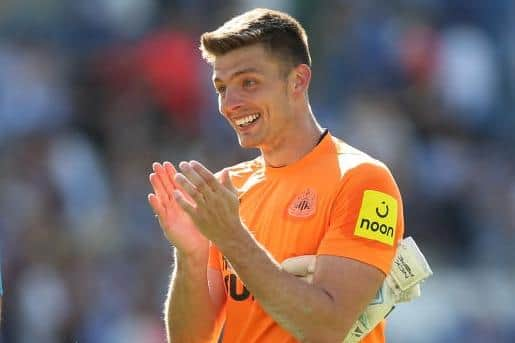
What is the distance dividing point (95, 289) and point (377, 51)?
3.71m

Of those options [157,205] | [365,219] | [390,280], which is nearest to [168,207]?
[157,205]

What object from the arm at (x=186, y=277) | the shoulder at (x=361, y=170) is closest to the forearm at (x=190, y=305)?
A: the arm at (x=186, y=277)

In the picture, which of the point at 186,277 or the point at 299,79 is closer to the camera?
the point at 186,277

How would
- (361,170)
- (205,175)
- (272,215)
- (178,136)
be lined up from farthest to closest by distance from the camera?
(178,136)
(272,215)
(361,170)
(205,175)

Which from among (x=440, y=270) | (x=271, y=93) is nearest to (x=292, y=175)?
(x=271, y=93)

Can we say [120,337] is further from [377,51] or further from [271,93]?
[271,93]

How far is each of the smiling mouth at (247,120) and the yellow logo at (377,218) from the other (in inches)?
23.9

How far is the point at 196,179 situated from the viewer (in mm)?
4707

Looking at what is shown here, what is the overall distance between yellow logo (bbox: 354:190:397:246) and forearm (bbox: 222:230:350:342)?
0.33 metres

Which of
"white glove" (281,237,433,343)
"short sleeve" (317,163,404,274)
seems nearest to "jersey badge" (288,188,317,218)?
"short sleeve" (317,163,404,274)

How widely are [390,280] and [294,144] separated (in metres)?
0.73

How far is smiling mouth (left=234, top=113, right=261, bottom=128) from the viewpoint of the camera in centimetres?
541

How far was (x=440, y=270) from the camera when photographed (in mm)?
11484

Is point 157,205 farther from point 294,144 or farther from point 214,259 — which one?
point 294,144
